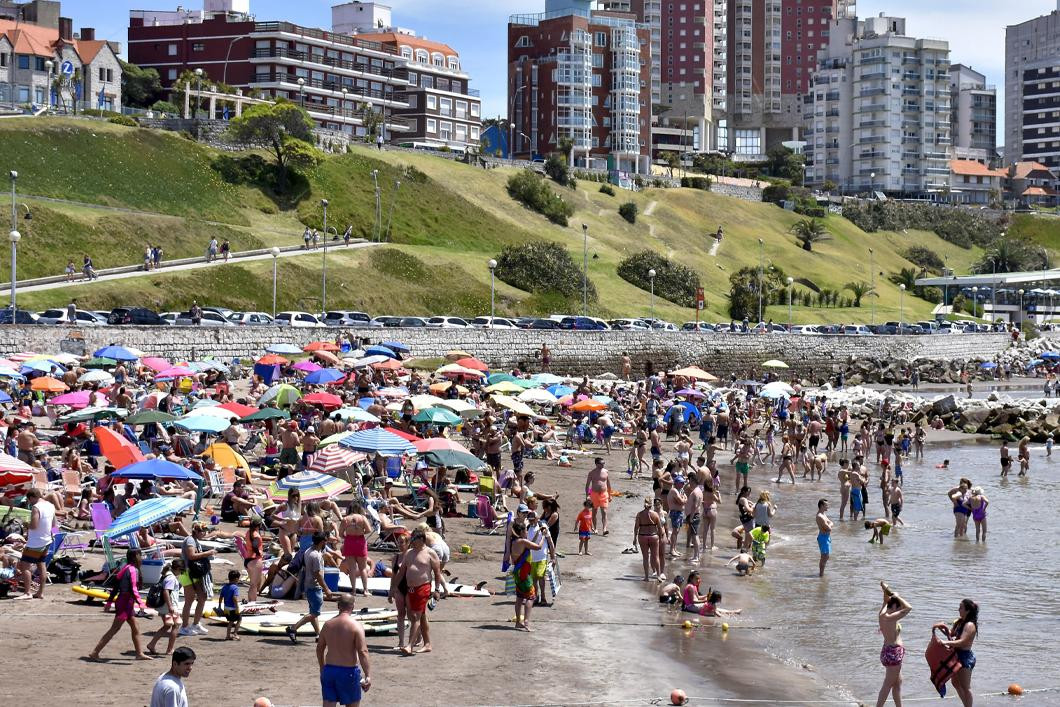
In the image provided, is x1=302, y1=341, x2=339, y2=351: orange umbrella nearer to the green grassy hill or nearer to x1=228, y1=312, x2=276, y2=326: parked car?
x1=228, y1=312, x2=276, y2=326: parked car

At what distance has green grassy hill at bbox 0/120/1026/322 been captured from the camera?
61.4 m

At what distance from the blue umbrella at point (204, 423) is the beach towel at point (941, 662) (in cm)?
1415

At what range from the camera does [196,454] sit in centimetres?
2481

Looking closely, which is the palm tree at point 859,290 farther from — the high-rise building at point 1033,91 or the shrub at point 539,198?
the high-rise building at point 1033,91

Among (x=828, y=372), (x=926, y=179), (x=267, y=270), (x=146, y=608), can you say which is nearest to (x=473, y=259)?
(x=267, y=270)

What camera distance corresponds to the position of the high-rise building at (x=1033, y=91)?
598 feet

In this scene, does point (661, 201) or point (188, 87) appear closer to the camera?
point (188, 87)

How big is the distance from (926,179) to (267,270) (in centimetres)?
11321

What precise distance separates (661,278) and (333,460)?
67.3m

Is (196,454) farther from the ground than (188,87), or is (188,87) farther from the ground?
(188,87)

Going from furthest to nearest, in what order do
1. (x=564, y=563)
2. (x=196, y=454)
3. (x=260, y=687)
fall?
1. (x=196, y=454)
2. (x=564, y=563)
3. (x=260, y=687)

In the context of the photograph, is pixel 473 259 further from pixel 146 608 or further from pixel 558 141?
pixel 146 608

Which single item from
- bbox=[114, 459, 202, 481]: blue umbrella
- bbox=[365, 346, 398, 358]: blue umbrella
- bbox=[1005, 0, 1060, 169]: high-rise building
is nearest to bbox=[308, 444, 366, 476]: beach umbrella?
bbox=[114, 459, 202, 481]: blue umbrella

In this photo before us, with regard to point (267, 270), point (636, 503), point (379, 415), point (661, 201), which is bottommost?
point (636, 503)
